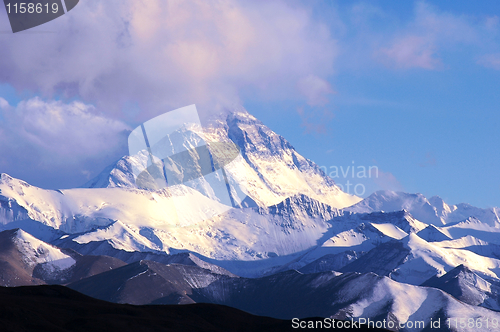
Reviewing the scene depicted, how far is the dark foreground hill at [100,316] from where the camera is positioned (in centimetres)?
12800

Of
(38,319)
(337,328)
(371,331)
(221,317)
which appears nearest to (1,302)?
(38,319)

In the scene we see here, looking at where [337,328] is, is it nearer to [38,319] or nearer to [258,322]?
[258,322]

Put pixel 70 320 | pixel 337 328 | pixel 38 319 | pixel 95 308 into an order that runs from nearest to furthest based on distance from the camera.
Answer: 1. pixel 38 319
2. pixel 70 320
3. pixel 95 308
4. pixel 337 328

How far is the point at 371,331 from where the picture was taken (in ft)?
567

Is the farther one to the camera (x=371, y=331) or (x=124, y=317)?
(x=371, y=331)

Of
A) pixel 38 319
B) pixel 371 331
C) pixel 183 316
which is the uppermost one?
pixel 38 319

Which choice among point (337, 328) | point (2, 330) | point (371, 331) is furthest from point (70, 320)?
point (371, 331)

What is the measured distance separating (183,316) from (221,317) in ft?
48.7

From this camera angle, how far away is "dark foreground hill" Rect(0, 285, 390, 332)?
5039 inches

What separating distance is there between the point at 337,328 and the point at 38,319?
80869 millimetres

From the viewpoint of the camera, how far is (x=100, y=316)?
468ft

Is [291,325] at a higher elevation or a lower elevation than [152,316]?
lower

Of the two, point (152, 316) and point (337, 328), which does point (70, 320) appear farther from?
point (337, 328)

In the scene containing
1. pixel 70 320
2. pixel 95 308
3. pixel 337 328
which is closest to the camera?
pixel 70 320
